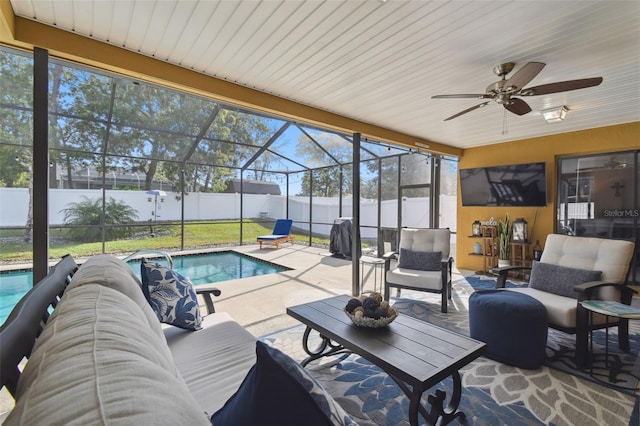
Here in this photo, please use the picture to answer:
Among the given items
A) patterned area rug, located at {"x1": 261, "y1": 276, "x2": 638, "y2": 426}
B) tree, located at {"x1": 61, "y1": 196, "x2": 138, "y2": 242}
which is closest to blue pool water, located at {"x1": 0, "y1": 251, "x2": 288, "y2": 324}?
tree, located at {"x1": 61, "y1": 196, "x2": 138, "y2": 242}

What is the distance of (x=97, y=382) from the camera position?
1.60 feet

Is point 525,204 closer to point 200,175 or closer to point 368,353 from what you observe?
point 368,353

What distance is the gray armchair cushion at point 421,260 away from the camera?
406 centimetres

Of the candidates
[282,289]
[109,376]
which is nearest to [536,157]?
[282,289]

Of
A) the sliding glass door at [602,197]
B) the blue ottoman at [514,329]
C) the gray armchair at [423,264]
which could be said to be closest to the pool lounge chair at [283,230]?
the gray armchair at [423,264]

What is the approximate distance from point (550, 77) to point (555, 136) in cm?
285

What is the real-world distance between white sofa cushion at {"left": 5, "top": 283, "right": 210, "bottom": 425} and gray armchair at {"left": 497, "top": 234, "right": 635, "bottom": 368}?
3024 millimetres

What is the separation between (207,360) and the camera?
1.64 metres

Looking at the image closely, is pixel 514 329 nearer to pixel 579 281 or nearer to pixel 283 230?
pixel 579 281

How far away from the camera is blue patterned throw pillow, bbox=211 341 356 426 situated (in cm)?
68

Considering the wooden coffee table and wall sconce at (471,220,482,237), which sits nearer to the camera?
the wooden coffee table

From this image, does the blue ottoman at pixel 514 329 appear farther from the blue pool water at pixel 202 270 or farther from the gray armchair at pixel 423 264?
the blue pool water at pixel 202 270

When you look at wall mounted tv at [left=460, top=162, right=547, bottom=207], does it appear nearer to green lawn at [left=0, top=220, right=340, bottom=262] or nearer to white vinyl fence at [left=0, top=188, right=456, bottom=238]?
white vinyl fence at [left=0, top=188, right=456, bottom=238]

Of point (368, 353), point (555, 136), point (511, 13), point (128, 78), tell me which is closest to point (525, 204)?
point (555, 136)
